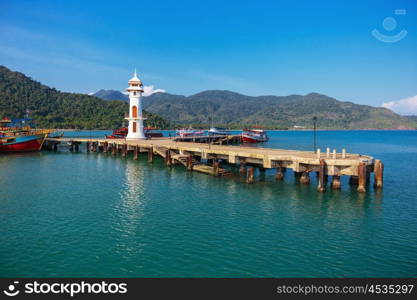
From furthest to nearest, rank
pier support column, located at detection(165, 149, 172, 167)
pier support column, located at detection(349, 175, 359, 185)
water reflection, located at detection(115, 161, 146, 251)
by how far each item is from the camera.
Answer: pier support column, located at detection(165, 149, 172, 167) → pier support column, located at detection(349, 175, 359, 185) → water reflection, located at detection(115, 161, 146, 251)

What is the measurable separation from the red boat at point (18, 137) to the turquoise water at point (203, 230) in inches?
1572

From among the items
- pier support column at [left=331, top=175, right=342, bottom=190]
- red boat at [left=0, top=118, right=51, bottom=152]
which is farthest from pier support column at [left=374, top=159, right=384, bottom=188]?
red boat at [left=0, top=118, right=51, bottom=152]

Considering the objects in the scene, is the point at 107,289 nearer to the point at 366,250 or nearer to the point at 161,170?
the point at 366,250

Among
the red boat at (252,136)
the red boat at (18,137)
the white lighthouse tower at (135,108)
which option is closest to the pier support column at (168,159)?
the white lighthouse tower at (135,108)

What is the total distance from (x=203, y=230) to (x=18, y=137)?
222 ft

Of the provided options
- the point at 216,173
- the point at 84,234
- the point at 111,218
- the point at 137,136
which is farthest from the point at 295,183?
the point at 137,136

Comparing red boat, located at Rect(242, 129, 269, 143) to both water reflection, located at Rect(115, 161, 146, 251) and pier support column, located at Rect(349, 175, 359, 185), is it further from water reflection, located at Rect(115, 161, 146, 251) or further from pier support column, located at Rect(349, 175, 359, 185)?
pier support column, located at Rect(349, 175, 359, 185)

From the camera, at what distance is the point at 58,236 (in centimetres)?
2006

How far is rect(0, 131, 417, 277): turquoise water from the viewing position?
52.9 feet

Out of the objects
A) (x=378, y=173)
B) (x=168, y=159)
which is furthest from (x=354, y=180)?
(x=168, y=159)

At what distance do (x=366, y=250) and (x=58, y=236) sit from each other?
65.5ft

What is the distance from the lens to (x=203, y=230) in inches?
837

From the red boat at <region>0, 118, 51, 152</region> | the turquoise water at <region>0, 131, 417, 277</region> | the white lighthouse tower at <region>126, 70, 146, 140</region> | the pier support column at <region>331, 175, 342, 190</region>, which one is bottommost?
the turquoise water at <region>0, 131, 417, 277</region>

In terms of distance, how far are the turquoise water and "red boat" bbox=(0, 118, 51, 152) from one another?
3993cm
